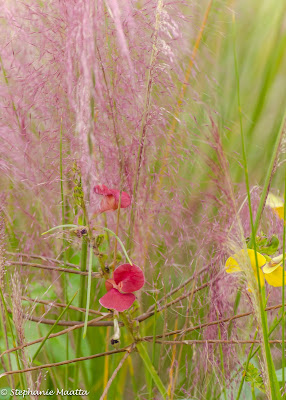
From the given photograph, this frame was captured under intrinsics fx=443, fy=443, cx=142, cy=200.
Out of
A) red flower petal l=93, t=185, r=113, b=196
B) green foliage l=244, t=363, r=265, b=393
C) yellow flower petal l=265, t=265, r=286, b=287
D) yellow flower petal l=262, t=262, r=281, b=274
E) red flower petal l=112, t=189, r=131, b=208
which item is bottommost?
green foliage l=244, t=363, r=265, b=393

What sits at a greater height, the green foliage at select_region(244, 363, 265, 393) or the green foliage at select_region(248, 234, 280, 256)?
the green foliage at select_region(248, 234, 280, 256)

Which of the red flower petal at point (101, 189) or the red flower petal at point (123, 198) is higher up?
the red flower petal at point (101, 189)

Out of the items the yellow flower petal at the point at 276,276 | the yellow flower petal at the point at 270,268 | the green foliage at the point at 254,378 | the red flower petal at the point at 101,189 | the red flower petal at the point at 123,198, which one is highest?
the red flower petal at the point at 101,189

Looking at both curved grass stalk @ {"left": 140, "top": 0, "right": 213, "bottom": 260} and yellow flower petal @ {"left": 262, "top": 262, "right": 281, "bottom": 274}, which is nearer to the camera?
yellow flower petal @ {"left": 262, "top": 262, "right": 281, "bottom": 274}

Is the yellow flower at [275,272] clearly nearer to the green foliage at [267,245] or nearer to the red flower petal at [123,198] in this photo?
the green foliage at [267,245]

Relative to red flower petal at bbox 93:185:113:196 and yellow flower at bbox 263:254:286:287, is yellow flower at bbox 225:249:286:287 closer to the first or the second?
yellow flower at bbox 263:254:286:287

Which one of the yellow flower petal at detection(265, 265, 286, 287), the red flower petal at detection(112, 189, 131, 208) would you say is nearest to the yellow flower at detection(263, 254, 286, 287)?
the yellow flower petal at detection(265, 265, 286, 287)

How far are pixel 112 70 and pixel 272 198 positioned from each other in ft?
0.59

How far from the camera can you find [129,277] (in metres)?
0.32

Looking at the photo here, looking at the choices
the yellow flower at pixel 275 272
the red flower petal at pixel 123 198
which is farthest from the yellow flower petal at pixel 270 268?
the red flower petal at pixel 123 198

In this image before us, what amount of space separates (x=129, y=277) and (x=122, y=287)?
1cm

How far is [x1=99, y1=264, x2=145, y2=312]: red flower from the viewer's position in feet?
1.00

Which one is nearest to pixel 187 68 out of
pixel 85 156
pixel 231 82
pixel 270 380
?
pixel 231 82

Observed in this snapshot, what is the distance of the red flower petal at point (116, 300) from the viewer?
30 centimetres
